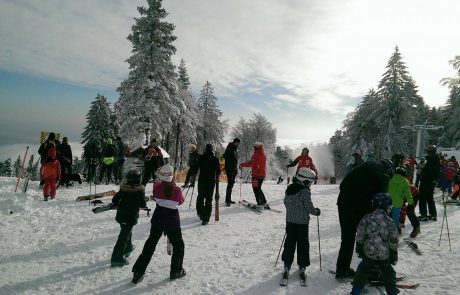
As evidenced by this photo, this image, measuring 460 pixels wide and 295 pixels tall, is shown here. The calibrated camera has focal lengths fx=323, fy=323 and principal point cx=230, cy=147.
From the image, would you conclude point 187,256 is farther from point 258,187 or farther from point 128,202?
point 258,187

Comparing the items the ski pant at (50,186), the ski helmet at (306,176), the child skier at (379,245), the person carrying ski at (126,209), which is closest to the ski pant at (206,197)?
the person carrying ski at (126,209)

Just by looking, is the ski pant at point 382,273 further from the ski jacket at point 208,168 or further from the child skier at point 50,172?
the child skier at point 50,172

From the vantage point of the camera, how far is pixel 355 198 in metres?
5.74

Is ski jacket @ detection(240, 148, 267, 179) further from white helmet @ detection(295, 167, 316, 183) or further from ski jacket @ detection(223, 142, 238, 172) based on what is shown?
white helmet @ detection(295, 167, 316, 183)

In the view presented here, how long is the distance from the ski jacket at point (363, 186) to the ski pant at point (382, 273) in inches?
43.0

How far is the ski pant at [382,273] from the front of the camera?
15.5 feet

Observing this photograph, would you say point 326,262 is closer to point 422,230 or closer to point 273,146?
point 422,230

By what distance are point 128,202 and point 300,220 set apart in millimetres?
3243

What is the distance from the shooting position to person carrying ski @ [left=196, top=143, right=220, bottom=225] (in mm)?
9539

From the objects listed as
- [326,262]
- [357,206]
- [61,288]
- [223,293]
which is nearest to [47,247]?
[61,288]

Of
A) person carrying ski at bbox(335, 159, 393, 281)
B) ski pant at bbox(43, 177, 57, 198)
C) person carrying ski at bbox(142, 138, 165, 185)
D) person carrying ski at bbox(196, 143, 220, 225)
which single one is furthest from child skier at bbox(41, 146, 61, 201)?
person carrying ski at bbox(335, 159, 393, 281)

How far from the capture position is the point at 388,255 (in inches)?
186

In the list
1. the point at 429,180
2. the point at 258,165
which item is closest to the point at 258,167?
the point at 258,165

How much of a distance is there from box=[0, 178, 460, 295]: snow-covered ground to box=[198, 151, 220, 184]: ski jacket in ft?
4.48
